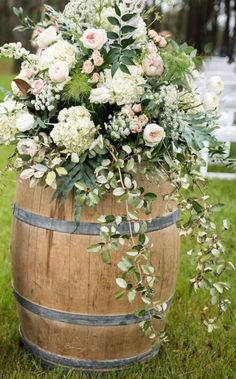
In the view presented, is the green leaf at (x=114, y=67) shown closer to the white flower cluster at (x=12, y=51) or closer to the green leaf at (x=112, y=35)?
the green leaf at (x=112, y=35)

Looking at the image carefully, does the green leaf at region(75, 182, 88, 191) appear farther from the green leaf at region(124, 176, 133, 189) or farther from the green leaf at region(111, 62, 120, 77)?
the green leaf at region(111, 62, 120, 77)

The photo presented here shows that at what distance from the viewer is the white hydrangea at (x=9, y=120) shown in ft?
6.96

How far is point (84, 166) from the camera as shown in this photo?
2.09m

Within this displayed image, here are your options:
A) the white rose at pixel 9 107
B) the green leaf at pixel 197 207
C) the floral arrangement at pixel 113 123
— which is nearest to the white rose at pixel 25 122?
the floral arrangement at pixel 113 123

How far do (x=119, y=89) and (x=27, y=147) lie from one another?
1.26 ft

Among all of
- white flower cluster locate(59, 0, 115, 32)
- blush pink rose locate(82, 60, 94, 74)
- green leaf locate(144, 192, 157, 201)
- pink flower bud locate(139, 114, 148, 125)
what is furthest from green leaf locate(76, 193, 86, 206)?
white flower cluster locate(59, 0, 115, 32)

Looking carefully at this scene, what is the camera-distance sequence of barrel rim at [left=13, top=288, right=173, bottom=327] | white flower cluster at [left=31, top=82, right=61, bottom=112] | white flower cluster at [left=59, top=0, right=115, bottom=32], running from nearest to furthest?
white flower cluster at [left=31, top=82, right=61, bottom=112] → white flower cluster at [left=59, top=0, right=115, bottom=32] → barrel rim at [left=13, top=288, right=173, bottom=327]

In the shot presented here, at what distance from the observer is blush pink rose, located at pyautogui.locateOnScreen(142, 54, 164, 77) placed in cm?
206

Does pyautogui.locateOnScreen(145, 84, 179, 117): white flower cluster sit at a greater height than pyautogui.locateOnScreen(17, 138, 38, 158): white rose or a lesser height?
greater

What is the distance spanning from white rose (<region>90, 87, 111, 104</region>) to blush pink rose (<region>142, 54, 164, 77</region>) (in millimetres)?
181

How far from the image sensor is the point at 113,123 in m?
2.01

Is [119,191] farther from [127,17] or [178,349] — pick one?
[178,349]

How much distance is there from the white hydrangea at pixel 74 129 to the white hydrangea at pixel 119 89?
2.7 inches

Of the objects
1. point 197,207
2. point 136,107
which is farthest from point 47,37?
point 197,207
